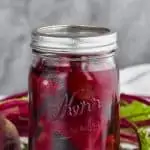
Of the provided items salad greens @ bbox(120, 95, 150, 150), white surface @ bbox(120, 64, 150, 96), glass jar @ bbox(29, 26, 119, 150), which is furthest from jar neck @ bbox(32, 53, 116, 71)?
white surface @ bbox(120, 64, 150, 96)

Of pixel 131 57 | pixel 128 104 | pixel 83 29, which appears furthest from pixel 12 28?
pixel 83 29

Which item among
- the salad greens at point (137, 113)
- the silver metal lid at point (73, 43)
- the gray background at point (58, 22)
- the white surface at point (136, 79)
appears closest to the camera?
the silver metal lid at point (73, 43)

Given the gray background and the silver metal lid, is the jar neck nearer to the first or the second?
the silver metal lid

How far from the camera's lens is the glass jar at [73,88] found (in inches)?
20.3

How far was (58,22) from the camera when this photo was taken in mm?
1222

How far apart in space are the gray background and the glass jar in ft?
2.24

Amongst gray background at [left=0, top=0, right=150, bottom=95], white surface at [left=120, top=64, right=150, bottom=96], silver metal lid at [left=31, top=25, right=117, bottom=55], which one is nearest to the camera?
silver metal lid at [left=31, top=25, right=117, bottom=55]

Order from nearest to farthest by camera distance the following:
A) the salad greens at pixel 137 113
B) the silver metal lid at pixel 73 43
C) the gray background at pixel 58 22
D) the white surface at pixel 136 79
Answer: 1. the silver metal lid at pixel 73 43
2. the salad greens at pixel 137 113
3. the white surface at pixel 136 79
4. the gray background at pixel 58 22

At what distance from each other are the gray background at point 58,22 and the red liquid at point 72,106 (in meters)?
0.69

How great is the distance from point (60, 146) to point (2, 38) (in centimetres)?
72

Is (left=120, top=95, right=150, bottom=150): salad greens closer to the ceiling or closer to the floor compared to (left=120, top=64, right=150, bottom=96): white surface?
closer to the ceiling

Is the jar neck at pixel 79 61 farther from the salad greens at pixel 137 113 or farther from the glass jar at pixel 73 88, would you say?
the salad greens at pixel 137 113

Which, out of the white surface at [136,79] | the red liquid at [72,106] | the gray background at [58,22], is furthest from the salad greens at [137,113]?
the gray background at [58,22]

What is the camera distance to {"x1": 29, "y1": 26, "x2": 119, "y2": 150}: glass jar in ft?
1.69
